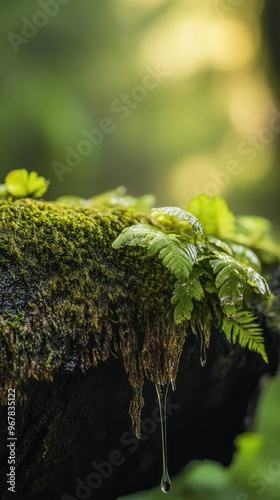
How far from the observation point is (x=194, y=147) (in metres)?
8.48

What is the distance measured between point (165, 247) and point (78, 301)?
17.4 inches

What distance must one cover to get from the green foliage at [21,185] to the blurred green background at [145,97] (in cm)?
467

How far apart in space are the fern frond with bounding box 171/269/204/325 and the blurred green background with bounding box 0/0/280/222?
212 inches

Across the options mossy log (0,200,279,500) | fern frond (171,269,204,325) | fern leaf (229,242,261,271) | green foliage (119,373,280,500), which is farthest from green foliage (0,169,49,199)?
green foliage (119,373,280,500)

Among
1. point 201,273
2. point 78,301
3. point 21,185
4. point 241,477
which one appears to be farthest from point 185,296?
point 241,477

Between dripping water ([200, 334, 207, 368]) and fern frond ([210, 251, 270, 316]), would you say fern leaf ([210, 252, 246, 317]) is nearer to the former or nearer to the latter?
fern frond ([210, 251, 270, 316])

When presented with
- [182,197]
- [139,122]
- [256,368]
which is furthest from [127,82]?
[256,368]

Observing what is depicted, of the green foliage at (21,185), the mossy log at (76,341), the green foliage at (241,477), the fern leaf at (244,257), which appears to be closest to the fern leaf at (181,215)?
the mossy log at (76,341)

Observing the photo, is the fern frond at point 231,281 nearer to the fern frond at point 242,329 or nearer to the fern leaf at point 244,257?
the fern frond at point 242,329

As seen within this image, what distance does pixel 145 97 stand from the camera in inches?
334

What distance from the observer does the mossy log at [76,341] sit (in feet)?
5.67

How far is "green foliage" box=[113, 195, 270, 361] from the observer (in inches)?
71.1

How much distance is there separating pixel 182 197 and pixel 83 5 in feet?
12.8

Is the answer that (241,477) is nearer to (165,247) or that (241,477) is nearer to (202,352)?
(202,352)
